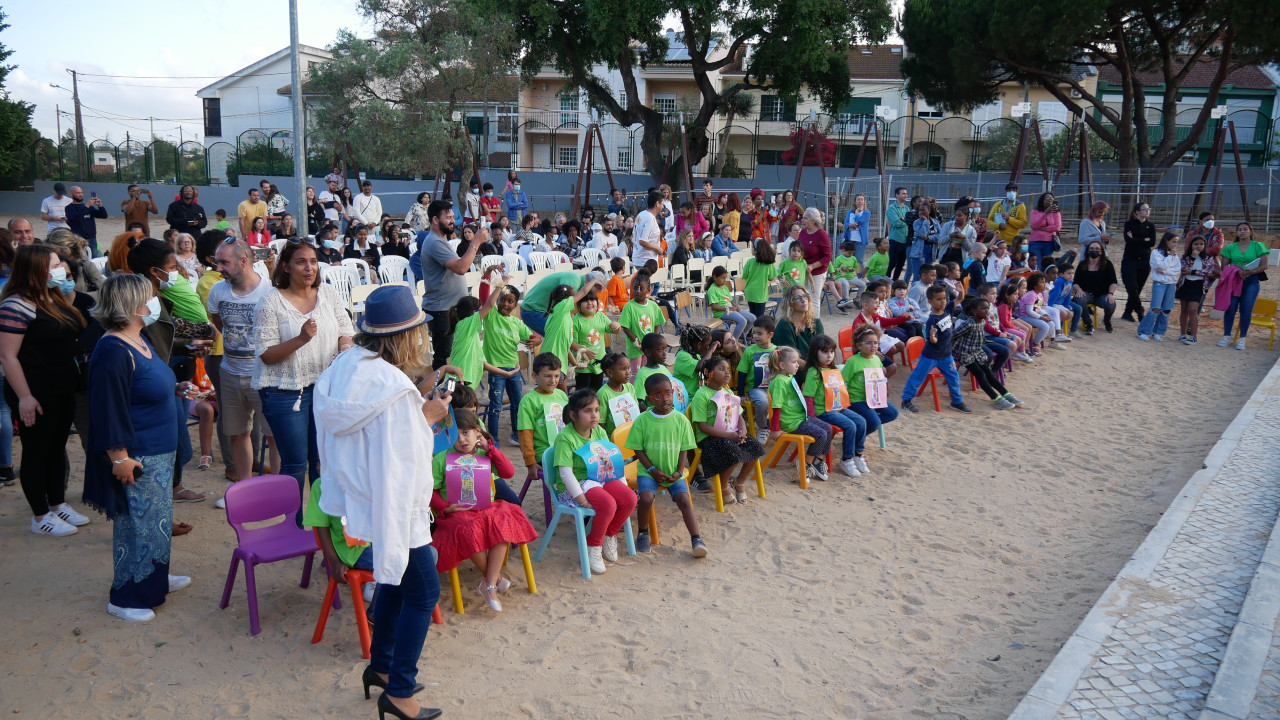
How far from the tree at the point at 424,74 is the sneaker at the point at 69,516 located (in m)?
15.0

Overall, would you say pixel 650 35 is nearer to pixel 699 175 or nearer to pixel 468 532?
pixel 699 175

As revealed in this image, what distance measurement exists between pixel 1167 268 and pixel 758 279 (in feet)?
19.1

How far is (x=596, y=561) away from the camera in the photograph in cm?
509

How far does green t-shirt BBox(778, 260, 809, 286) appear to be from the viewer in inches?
428

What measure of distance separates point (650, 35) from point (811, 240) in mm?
12110

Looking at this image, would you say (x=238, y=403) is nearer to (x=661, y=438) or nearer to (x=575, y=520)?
(x=575, y=520)

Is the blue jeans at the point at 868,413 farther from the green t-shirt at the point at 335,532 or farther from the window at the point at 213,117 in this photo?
the window at the point at 213,117

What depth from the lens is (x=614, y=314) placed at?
873 centimetres

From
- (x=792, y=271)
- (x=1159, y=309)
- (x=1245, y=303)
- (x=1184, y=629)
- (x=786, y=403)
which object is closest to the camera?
(x=1184, y=629)

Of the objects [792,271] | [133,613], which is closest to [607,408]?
[133,613]

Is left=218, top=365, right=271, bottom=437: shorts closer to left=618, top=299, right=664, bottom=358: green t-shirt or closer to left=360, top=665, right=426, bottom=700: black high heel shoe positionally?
left=360, top=665, right=426, bottom=700: black high heel shoe

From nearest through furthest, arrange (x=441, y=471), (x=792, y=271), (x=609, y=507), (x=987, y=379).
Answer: (x=441, y=471)
(x=609, y=507)
(x=987, y=379)
(x=792, y=271)

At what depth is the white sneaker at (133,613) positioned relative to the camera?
4.28 metres

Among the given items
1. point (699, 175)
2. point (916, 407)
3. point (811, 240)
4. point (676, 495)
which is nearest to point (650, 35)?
point (699, 175)
